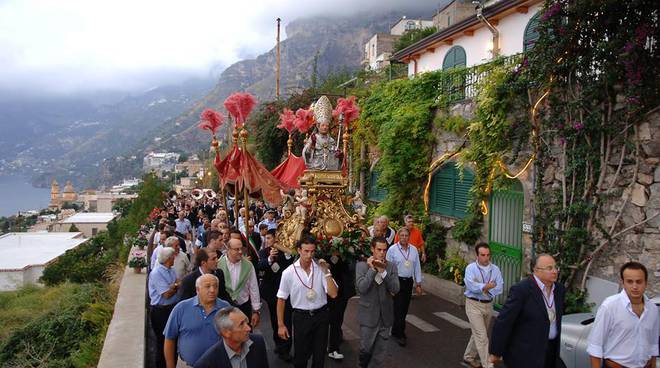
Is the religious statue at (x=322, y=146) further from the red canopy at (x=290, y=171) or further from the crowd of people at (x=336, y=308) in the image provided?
the red canopy at (x=290, y=171)

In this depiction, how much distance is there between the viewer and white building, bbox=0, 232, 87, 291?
1633 inches

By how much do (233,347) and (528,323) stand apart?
2.84 m

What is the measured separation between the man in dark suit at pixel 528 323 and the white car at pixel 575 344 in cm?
93

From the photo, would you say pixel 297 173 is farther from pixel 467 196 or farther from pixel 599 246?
pixel 599 246

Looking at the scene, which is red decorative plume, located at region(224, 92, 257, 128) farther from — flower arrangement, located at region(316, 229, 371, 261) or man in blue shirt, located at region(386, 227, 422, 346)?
man in blue shirt, located at region(386, 227, 422, 346)

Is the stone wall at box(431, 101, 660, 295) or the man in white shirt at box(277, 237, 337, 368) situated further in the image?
the stone wall at box(431, 101, 660, 295)

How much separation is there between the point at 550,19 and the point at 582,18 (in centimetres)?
63

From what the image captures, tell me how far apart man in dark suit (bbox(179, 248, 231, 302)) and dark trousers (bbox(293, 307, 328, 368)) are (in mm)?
932

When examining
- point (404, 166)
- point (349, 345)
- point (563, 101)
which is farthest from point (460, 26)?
point (349, 345)

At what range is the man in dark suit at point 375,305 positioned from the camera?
6.28 m

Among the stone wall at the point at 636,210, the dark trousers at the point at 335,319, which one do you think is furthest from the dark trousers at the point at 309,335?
the stone wall at the point at 636,210

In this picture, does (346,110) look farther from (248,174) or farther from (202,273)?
(202,273)

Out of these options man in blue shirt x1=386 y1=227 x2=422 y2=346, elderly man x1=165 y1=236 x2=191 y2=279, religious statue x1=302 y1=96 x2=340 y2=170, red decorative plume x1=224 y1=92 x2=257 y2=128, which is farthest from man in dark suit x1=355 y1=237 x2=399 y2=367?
red decorative plume x1=224 y1=92 x2=257 y2=128

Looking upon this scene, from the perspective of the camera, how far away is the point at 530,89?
998 centimetres
